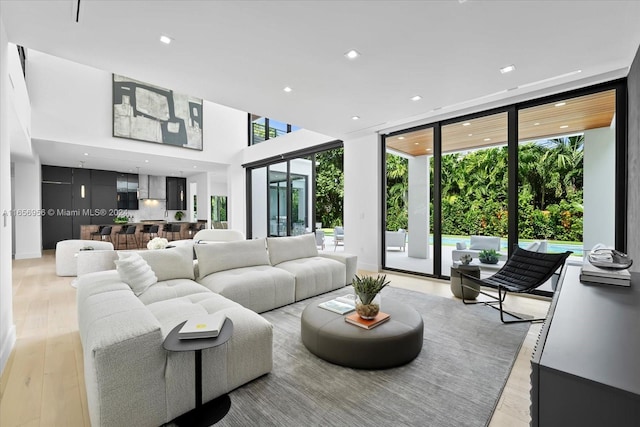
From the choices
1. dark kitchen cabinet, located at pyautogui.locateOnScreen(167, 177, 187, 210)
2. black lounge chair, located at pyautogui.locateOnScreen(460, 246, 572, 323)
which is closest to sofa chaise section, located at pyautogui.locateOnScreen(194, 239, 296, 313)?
black lounge chair, located at pyautogui.locateOnScreen(460, 246, 572, 323)

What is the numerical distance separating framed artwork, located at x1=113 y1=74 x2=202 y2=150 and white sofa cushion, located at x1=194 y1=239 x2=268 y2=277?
5.90 meters

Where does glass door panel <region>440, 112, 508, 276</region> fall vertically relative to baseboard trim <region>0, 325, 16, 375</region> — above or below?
above

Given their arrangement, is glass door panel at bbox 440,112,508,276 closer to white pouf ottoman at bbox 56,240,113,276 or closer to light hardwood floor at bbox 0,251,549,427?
light hardwood floor at bbox 0,251,549,427

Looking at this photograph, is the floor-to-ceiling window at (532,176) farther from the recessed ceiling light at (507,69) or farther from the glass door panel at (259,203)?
the glass door panel at (259,203)

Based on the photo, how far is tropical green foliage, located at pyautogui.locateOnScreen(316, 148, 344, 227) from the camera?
831 centimetres

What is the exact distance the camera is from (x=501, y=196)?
446 centimetres

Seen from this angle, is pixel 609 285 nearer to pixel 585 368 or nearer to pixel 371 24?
pixel 585 368

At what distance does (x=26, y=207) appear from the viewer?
763 centimetres

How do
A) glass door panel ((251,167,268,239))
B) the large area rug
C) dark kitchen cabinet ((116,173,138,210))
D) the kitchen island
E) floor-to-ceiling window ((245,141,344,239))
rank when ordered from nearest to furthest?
Result: 1. the large area rug
2. floor-to-ceiling window ((245,141,344,239))
3. the kitchen island
4. glass door panel ((251,167,268,239))
5. dark kitchen cabinet ((116,173,138,210))

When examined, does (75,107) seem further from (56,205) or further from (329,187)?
(329,187)

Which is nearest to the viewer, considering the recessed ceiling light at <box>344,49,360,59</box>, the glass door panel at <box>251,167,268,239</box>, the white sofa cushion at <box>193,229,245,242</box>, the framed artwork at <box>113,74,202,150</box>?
the recessed ceiling light at <box>344,49,360,59</box>

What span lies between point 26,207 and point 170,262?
294 inches

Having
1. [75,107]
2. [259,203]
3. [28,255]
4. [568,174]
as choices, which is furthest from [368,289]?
[28,255]

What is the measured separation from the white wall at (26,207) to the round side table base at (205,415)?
893cm
